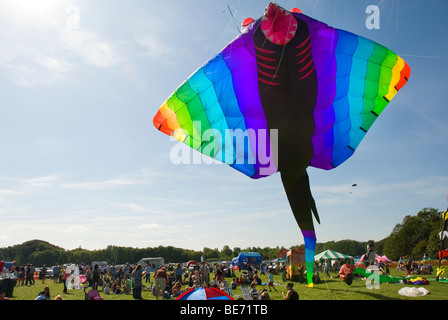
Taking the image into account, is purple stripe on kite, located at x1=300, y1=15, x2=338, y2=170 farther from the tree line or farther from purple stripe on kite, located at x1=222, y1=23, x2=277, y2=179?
the tree line

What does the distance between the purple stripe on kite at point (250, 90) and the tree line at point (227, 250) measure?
3857 centimetres

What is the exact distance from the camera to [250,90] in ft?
24.5

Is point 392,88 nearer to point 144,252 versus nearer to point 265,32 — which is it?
point 265,32

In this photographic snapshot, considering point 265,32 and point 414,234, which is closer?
point 265,32

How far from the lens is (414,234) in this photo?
55344 millimetres

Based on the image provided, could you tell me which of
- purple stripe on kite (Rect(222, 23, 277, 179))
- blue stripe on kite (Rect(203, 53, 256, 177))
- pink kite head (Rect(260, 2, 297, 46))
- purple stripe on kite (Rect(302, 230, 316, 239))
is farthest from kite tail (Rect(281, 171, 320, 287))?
pink kite head (Rect(260, 2, 297, 46))

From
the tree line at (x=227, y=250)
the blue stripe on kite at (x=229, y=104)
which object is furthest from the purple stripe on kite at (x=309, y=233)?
the tree line at (x=227, y=250)

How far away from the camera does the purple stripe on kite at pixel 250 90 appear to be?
705cm

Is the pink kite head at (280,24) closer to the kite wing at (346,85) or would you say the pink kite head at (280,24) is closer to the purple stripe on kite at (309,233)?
the kite wing at (346,85)

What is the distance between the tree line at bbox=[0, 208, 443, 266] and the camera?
2061 inches
